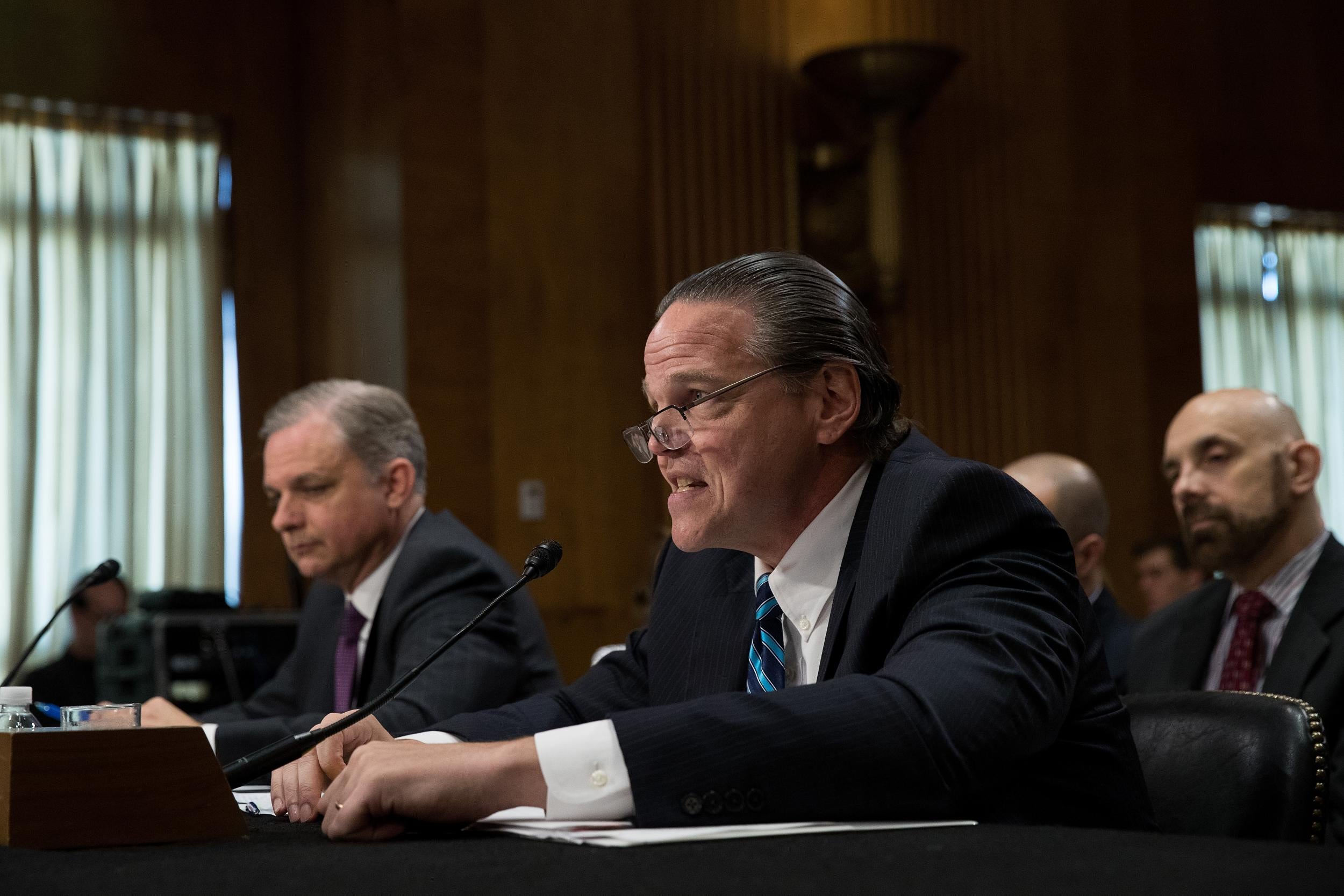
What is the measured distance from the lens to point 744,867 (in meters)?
1.02

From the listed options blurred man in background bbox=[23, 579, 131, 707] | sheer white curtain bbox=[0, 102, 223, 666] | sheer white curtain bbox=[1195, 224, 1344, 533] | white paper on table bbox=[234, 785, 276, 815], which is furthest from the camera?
sheer white curtain bbox=[1195, 224, 1344, 533]

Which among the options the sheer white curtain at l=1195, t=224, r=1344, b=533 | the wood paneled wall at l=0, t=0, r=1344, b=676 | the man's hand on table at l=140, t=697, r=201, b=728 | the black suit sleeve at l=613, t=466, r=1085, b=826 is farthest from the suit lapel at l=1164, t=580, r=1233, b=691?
the sheer white curtain at l=1195, t=224, r=1344, b=533

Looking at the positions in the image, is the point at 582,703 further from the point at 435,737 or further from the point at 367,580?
the point at 367,580

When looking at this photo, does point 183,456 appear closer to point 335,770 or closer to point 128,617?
point 128,617

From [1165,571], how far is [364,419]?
4263 mm

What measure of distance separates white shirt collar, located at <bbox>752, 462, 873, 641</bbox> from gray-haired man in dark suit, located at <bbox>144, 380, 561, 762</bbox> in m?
0.89

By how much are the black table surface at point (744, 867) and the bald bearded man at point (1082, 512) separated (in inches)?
97.6

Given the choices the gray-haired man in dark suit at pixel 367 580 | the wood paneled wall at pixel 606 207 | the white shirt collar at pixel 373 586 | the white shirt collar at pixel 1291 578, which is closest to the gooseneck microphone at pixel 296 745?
the gray-haired man in dark suit at pixel 367 580

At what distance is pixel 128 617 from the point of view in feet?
17.1

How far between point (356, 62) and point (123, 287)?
1.38 meters

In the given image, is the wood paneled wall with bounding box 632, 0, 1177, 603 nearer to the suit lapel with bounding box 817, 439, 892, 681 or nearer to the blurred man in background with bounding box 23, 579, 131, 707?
the blurred man in background with bounding box 23, 579, 131, 707

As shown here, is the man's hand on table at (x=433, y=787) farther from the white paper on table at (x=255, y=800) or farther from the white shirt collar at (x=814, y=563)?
the white shirt collar at (x=814, y=563)

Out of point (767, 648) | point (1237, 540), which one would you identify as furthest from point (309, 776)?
point (1237, 540)

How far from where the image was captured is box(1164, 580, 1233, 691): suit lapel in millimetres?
3338
